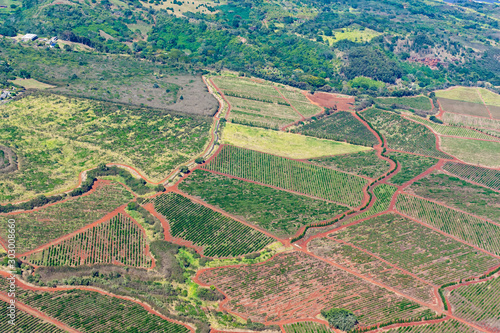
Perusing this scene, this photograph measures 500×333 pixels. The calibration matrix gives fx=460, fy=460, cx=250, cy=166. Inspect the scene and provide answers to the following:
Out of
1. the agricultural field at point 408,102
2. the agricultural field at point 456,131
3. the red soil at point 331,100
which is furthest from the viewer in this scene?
the agricultural field at point 408,102

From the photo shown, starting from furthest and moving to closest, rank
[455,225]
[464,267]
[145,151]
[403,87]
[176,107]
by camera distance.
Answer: [403,87]
[176,107]
[145,151]
[455,225]
[464,267]

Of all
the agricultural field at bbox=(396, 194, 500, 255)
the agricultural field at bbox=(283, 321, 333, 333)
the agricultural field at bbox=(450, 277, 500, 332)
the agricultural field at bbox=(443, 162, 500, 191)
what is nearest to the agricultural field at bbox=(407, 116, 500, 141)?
the agricultural field at bbox=(443, 162, 500, 191)

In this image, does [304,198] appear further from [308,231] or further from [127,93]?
[127,93]

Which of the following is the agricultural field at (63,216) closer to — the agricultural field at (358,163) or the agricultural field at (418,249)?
the agricultural field at (418,249)

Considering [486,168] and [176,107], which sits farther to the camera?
[176,107]

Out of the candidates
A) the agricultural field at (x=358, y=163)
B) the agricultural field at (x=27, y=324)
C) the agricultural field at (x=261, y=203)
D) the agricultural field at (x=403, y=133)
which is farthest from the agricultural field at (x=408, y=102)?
the agricultural field at (x=27, y=324)

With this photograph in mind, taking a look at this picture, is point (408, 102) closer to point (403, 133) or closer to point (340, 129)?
point (403, 133)

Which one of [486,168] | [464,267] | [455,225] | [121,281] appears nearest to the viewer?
[121,281]

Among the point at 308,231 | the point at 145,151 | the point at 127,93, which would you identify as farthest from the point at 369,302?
the point at 127,93

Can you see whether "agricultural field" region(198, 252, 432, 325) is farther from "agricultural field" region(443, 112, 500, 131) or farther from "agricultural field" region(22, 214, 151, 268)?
"agricultural field" region(443, 112, 500, 131)
